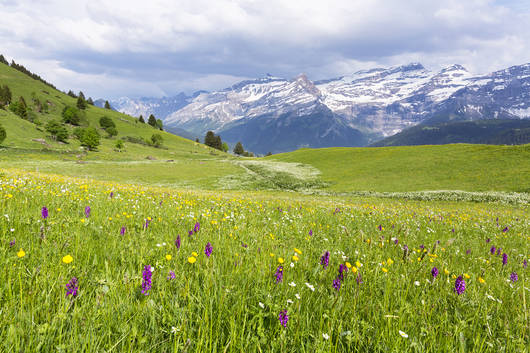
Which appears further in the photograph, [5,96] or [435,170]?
[5,96]

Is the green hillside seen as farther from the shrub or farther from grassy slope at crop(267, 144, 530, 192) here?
the shrub

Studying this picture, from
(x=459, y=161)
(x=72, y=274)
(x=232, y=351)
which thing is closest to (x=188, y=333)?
(x=232, y=351)

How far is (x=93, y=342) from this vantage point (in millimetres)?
1610

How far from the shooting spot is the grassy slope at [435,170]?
40.6 m

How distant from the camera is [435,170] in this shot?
50531 mm

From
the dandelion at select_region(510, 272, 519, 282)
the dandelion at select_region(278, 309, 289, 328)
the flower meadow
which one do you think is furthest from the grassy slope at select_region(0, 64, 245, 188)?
the dandelion at select_region(278, 309, 289, 328)

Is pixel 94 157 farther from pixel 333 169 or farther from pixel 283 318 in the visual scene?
pixel 283 318

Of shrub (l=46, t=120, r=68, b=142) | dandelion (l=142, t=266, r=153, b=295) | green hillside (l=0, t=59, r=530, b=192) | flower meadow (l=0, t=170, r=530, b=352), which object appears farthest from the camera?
shrub (l=46, t=120, r=68, b=142)

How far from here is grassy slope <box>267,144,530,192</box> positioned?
4059 cm

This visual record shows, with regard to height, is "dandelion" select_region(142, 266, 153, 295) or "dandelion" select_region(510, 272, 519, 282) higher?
"dandelion" select_region(142, 266, 153, 295)

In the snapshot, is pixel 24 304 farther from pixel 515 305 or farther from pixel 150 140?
pixel 150 140

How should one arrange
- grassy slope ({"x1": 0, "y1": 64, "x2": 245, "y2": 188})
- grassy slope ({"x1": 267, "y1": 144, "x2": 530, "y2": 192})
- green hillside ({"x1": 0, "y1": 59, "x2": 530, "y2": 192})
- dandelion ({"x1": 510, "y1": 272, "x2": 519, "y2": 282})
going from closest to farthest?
dandelion ({"x1": 510, "y1": 272, "x2": 519, "y2": 282})
grassy slope ({"x1": 267, "y1": 144, "x2": 530, "y2": 192})
green hillside ({"x1": 0, "y1": 59, "x2": 530, "y2": 192})
grassy slope ({"x1": 0, "y1": 64, "x2": 245, "y2": 188})

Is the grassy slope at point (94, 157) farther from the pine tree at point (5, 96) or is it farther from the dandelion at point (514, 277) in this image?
the dandelion at point (514, 277)

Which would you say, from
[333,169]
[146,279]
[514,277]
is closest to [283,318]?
[146,279]
